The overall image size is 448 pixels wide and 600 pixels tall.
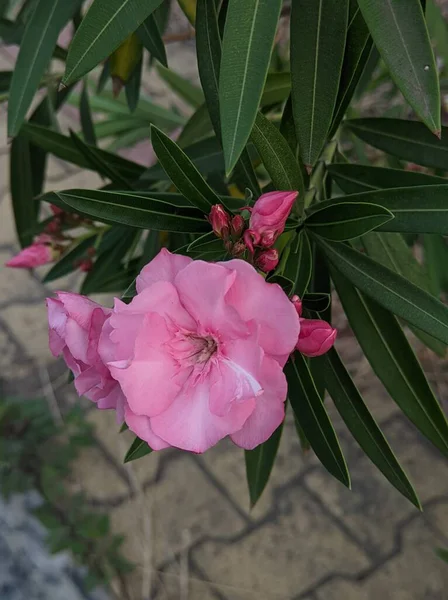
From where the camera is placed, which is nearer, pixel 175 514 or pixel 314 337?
pixel 314 337

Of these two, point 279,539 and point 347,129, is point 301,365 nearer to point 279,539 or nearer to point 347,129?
point 347,129

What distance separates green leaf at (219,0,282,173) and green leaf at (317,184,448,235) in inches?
5.6

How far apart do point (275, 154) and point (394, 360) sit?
320 mm

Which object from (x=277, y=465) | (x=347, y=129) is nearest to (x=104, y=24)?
(x=347, y=129)

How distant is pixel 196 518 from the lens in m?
2.01

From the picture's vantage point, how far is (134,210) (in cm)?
65

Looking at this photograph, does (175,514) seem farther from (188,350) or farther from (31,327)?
(188,350)

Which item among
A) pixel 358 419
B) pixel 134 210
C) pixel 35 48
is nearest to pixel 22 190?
pixel 35 48

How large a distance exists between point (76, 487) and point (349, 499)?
0.81m

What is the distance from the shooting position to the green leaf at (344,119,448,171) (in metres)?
0.83

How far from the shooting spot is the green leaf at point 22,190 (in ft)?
3.81

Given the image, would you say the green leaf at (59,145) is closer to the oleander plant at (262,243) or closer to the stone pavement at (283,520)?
the oleander plant at (262,243)

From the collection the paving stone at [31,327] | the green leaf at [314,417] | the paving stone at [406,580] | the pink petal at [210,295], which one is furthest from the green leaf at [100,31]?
the paving stone at [31,327]

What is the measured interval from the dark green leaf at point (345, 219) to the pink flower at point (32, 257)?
0.46m
